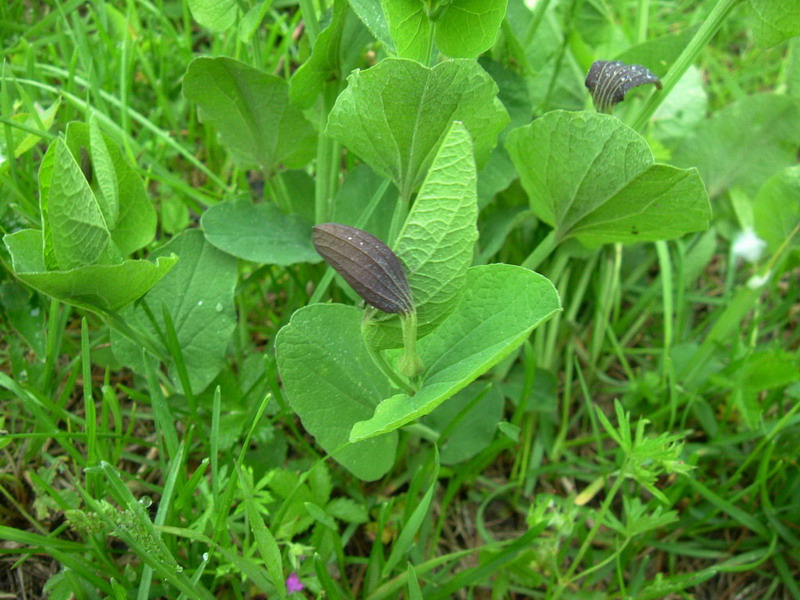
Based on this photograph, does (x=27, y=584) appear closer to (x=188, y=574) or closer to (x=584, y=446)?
(x=188, y=574)

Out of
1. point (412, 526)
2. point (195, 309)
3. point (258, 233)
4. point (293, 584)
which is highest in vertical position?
point (258, 233)

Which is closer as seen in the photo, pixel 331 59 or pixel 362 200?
pixel 331 59

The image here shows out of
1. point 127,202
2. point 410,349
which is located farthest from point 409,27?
point 127,202

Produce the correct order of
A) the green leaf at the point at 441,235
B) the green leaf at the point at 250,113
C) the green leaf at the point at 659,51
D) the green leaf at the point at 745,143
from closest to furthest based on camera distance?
the green leaf at the point at 441,235, the green leaf at the point at 250,113, the green leaf at the point at 659,51, the green leaf at the point at 745,143

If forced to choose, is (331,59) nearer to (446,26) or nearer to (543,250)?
(446,26)

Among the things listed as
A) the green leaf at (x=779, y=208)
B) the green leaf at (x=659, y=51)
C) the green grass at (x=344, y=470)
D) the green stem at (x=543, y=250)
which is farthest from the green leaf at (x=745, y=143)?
the green stem at (x=543, y=250)

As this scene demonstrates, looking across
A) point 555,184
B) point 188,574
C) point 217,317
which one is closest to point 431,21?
point 555,184

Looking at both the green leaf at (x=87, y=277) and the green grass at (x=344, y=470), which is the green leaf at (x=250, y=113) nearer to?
the green grass at (x=344, y=470)
